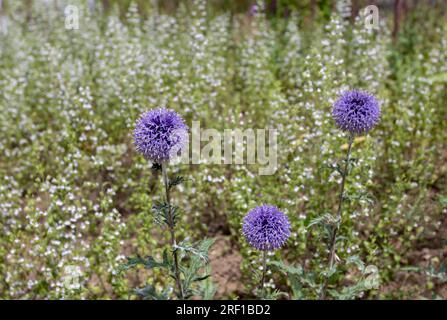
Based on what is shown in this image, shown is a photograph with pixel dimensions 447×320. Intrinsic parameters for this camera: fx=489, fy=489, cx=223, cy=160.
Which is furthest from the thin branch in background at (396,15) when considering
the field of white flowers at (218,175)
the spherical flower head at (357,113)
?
the spherical flower head at (357,113)

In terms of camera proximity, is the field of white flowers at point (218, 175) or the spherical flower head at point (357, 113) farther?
the field of white flowers at point (218, 175)

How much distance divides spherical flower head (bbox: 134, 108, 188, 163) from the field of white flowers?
26.2 inches

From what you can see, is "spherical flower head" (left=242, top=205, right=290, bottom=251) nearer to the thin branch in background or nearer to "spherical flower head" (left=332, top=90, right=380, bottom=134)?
"spherical flower head" (left=332, top=90, right=380, bottom=134)

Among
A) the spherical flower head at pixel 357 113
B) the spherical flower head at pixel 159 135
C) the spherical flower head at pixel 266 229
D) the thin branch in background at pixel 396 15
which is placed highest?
the thin branch in background at pixel 396 15

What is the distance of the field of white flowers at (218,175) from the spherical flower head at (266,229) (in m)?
0.23

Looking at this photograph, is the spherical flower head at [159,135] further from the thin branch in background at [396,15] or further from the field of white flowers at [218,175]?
the thin branch in background at [396,15]

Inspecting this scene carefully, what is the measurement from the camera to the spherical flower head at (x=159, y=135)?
112 inches

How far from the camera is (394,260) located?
445cm

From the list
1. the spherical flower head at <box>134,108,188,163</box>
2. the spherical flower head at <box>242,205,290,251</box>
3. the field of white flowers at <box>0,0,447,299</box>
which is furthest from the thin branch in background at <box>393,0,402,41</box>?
the spherical flower head at <box>134,108,188,163</box>

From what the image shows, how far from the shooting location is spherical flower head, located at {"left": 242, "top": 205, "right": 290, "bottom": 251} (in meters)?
3.02

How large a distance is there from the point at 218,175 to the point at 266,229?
1823 millimetres

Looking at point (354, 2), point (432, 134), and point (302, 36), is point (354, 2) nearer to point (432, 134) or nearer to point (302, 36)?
point (302, 36)
